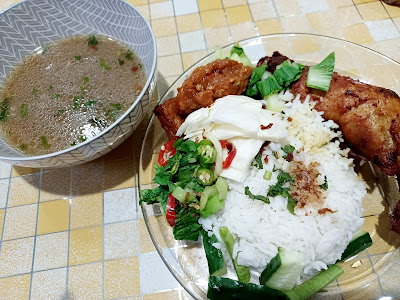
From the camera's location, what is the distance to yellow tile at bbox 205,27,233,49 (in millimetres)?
2641

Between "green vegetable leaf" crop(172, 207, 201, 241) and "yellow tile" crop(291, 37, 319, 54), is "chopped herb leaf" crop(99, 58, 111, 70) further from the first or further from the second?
"yellow tile" crop(291, 37, 319, 54)

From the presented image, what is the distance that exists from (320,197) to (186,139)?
0.81 m

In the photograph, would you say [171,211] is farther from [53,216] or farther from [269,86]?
[269,86]

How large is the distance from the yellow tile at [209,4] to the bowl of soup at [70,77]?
1004mm

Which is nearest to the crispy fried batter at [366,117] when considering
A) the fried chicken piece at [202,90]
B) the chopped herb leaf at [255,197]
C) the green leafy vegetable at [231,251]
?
the fried chicken piece at [202,90]

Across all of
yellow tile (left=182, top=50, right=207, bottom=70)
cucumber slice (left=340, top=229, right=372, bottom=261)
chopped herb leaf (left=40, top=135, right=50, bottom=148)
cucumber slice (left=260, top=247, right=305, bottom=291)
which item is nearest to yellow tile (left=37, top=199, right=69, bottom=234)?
chopped herb leaf (left=40, top=135, right=50, bottom=148)

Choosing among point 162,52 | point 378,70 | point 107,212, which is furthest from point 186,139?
point 378,70

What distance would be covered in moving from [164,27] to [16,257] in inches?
82.3

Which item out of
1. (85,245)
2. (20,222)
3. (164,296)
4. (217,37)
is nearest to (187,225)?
(164,296)

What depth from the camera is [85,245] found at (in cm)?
185

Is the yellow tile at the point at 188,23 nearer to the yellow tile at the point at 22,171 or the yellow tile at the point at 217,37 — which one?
the yellow tile at the point at 217,37

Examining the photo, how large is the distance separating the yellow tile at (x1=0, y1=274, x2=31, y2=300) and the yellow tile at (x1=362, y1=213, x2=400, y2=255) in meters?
1.84

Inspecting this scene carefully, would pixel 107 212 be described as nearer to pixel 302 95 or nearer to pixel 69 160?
pixel 69 160

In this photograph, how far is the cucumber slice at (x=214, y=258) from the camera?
1.59m
